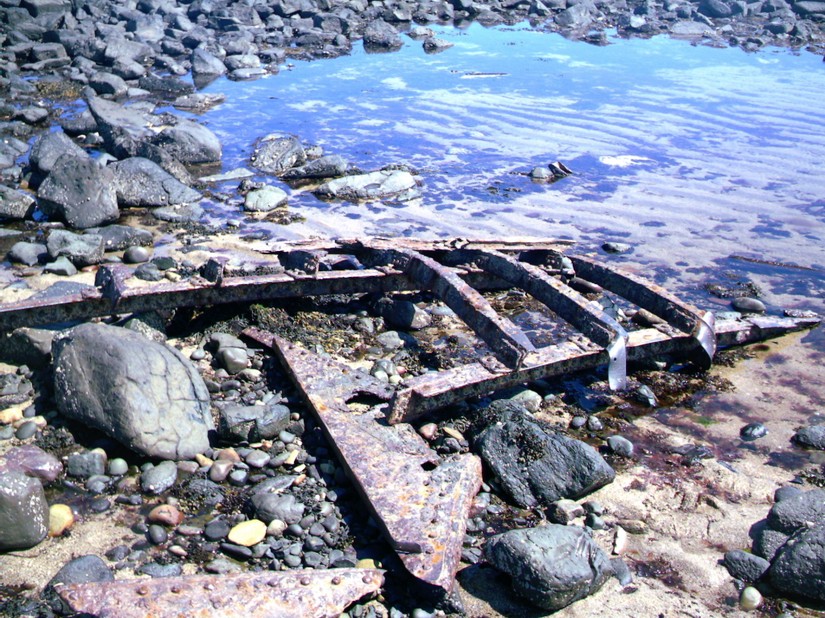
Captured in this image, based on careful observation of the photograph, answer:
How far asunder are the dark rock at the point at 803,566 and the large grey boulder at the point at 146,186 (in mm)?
6764

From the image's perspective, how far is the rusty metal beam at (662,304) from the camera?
526 centimetres

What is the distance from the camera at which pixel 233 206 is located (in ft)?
27.1

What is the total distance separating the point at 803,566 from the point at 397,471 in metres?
1.96

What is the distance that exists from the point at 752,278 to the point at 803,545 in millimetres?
4428

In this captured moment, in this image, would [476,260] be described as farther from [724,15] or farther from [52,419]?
[724,15]

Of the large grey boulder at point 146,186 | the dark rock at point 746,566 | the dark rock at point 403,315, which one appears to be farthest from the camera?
the large grey boulder at point 146,186

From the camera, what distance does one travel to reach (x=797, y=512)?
12.7ft

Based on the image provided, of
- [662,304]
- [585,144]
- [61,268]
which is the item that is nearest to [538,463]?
[662,304]

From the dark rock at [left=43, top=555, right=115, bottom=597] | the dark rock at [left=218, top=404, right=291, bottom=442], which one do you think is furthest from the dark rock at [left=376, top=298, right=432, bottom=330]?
the dark rock at [left=43, top=555, right=115, bottom=597]

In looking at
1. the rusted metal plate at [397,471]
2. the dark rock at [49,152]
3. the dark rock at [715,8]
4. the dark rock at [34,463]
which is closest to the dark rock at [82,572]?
the dark rock at [34,463]

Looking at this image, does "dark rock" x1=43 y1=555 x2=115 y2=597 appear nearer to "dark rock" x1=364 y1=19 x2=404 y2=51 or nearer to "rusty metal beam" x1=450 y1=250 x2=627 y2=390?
"rusty metal beam" x1=450 y1=250 x2=627 y2=390

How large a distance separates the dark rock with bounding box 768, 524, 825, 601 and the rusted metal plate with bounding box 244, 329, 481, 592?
1.49 metres

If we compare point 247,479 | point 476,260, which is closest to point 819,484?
point 476,260

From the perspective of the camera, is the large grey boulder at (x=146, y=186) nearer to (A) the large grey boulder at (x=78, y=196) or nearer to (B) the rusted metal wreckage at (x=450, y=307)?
(A) the large grey boulder at (x=78, y=196)
